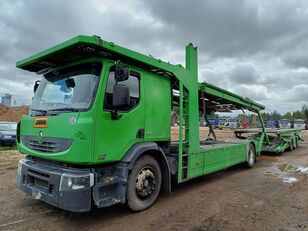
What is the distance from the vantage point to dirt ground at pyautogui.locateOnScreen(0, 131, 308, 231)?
12.4ft

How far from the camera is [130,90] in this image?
14.1 feet

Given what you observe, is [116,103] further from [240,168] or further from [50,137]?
[240,168]


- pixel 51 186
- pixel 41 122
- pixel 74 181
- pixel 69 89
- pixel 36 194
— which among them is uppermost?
pixel 69 89

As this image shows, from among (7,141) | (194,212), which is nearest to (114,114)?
(194,212)

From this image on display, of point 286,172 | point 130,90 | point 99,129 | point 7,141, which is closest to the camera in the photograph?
A: point 99,129

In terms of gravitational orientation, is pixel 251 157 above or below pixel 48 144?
below

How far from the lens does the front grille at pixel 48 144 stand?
363 cm

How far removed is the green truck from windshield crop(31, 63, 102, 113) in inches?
0.7

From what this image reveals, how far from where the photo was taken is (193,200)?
5012mm

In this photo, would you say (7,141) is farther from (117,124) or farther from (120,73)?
(120,73)

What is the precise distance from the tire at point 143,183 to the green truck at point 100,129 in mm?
16

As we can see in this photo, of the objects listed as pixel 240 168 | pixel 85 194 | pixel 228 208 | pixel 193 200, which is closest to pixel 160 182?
pixel 193 200

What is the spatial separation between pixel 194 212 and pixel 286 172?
5.19 meters

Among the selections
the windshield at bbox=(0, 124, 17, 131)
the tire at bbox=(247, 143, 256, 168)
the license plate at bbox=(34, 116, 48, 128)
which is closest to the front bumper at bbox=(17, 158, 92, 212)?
the license plate at bbox=(34, 116, 48, 128)
